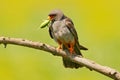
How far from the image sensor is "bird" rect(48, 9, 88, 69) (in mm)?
→ 6020

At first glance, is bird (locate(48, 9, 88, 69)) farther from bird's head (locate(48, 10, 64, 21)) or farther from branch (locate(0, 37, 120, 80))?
branch (locate(0, 37, 120, 80))

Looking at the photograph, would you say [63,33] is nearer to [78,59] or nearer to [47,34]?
[78,59]

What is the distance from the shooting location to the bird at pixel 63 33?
6.02 metres

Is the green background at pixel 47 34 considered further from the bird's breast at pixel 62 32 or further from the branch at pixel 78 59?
the branch at pixel 78 59

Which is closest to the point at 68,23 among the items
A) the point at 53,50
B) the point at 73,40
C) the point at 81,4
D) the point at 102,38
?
the point at 73,40

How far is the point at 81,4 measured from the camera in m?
12.5

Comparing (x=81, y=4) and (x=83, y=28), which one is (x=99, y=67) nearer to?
(x=83, y=28)

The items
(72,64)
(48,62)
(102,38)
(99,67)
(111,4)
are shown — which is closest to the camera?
(99,67)

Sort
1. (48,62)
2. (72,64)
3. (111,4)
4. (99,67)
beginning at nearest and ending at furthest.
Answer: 1. (99,67)
2. (72,64)
3. (48,62)
4. (111,4)

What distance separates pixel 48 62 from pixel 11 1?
3.22 metres

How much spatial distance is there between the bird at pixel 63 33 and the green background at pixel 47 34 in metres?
2.85

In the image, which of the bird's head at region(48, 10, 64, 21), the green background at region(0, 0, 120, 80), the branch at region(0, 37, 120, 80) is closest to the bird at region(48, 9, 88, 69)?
the bird's head at region(48, 10, 64, 21)

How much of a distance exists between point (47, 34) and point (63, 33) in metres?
4.58

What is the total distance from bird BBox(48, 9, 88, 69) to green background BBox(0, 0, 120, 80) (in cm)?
285
